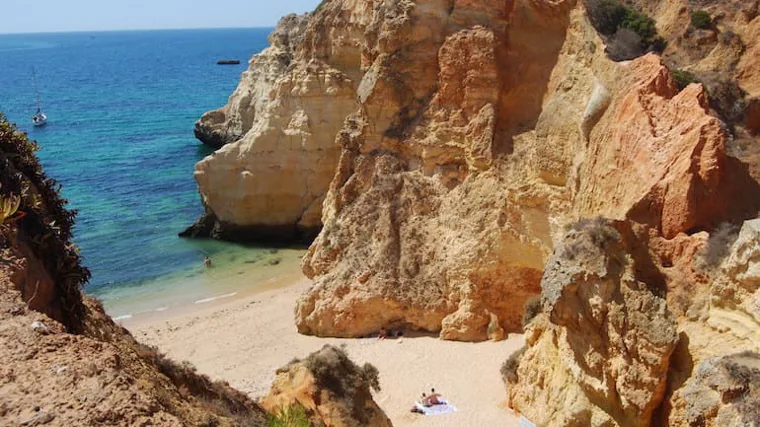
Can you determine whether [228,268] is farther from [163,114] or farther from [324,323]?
[163,114]

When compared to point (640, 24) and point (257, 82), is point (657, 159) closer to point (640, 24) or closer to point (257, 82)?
point (640, 24)

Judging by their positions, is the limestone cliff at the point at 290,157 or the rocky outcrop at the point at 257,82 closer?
the limestone cliff at the point at 290,157

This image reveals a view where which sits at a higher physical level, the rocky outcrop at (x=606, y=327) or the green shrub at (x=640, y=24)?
the green shrub at (x=640, y=24)

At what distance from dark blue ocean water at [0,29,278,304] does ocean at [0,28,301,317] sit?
63mm

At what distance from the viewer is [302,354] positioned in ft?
66.8

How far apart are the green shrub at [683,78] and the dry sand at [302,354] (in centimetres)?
855

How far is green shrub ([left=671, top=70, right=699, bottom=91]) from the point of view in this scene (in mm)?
19203

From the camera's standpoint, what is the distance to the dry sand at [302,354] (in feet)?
55.5

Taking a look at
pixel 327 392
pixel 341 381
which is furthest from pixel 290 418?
pixel 341 381

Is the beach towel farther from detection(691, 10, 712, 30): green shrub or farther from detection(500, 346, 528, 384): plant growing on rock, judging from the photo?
detection(691, 10, 712, 30): green shrub

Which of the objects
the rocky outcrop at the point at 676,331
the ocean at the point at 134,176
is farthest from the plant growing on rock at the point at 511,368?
the ocean at the point at 134,176

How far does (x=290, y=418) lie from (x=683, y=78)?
15581 mm

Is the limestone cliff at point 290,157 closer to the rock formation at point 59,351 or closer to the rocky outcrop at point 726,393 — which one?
the rock formation at point 59,351

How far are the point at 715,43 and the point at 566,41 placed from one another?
6.95 metres
